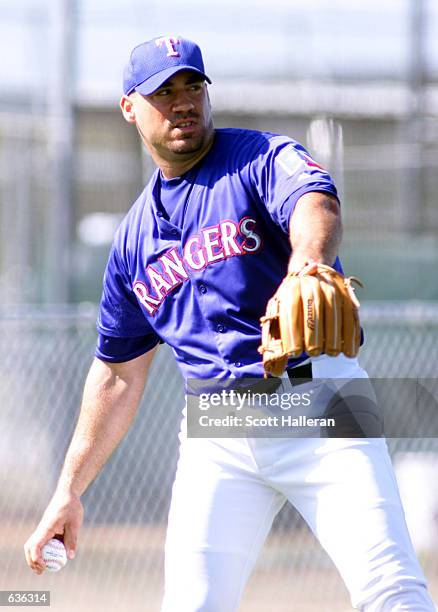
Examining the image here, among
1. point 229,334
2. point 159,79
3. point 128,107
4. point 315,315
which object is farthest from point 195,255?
point 315,315

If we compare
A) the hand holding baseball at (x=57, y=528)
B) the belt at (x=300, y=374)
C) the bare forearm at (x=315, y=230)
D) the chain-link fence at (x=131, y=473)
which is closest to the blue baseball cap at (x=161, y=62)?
the bare forearm at (x=315, y=230)

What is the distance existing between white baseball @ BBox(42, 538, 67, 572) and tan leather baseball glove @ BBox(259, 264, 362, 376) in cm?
124

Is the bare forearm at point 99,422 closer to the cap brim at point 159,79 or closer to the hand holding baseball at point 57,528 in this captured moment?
the hand holding baseball at point 57,528

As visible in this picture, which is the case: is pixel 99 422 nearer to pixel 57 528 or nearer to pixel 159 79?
pixel 57 528

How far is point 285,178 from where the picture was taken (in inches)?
139

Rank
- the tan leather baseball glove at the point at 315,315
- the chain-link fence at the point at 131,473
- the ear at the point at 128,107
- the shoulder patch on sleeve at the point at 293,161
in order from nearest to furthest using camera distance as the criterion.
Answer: the tan leather baseball glove at the point at 315,315 → the shoulder patch on sleeve at the point at 293,161 → the ear at the point at 128,107 → the chain-link fence at the point at 131,473

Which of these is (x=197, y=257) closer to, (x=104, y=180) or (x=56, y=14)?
(x=56, y=14)

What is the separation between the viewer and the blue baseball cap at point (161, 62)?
3.85m

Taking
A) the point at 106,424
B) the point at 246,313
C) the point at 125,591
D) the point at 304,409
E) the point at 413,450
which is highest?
the point at 246,313

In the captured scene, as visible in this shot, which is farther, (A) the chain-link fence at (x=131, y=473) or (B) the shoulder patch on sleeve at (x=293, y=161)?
(A) the chain-link fence at (x=131, y=473)

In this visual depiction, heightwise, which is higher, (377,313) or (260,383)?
(260,383)

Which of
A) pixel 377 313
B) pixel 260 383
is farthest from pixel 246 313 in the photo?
pixel 377 313

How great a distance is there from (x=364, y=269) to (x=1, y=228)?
109 inches

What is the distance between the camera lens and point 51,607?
267 inches
